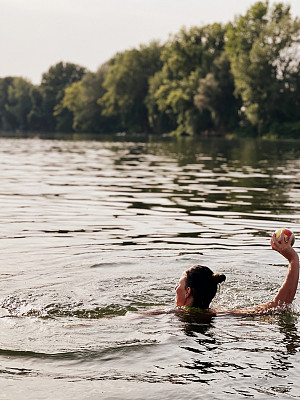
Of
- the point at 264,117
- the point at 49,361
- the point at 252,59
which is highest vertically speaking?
the point at 252,59

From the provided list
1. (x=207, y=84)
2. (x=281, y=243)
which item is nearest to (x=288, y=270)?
(x=281, y=243)

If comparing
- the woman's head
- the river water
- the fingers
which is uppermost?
the fingers

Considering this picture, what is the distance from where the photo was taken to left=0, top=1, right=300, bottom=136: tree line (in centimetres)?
7181

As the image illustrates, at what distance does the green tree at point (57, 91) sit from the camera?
137 m

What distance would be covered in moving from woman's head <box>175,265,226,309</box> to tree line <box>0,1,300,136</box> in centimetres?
6570

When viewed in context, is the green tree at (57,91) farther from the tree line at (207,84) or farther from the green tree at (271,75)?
the green tree at (271,75)

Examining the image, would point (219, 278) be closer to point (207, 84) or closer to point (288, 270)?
point (288, 270)

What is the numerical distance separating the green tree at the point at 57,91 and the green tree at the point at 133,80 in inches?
1296

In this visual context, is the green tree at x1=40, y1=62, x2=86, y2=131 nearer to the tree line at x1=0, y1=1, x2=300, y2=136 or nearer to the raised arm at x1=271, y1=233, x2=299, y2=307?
the tree line at x1=0, y1=1, x2=300, y2=136

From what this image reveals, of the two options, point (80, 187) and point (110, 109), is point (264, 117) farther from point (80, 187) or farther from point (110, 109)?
point (80, 187)

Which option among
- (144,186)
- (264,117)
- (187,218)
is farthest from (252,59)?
(187,218)

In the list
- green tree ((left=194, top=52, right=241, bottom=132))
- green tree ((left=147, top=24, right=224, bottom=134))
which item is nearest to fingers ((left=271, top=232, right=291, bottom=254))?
green tree ((left=194, top=52, right=241, bottom=132))

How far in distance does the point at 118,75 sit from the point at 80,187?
8511 centimetres

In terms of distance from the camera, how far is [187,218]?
13922 millimetres
